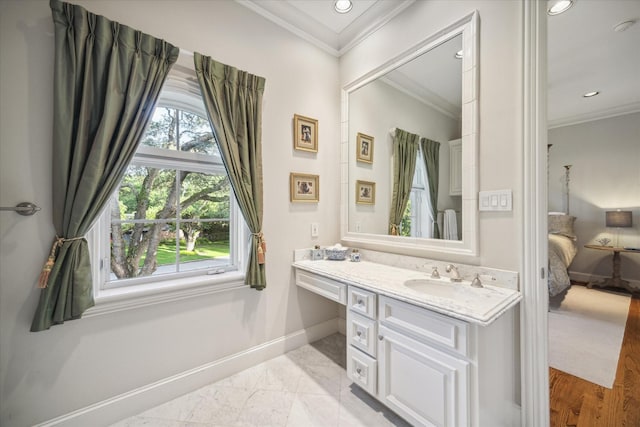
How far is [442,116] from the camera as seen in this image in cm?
178

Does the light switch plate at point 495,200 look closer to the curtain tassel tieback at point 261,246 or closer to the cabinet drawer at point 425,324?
the cabinet drawer at point 425,324

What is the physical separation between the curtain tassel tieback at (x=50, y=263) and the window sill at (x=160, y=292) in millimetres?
254

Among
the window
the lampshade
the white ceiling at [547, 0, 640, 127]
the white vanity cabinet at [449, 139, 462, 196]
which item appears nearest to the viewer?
the white vanity cabinet at [449, 139, 462, 196]

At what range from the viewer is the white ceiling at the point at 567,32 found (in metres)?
2.02

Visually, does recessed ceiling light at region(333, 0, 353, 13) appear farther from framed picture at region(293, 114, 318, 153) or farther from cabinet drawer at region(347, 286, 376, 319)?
cabinet drawer at region(347, 286, 376, 319)

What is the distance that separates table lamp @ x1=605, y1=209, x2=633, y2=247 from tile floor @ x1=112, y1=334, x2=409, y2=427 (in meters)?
5.12

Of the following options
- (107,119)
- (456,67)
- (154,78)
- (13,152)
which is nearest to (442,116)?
(456,67)

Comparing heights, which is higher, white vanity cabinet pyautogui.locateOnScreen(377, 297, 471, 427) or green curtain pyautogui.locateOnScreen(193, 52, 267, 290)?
green curtain pyautogui.locateOnScreen(193, 52, 267, 290)

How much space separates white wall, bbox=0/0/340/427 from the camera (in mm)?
1242

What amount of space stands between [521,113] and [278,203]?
1.72m

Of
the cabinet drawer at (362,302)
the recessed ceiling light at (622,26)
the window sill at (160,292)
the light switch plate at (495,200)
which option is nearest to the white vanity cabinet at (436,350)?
the cabinet drawer at (362,302)

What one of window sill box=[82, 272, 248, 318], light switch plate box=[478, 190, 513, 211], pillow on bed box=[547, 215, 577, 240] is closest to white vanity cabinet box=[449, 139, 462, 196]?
light switch plate box=[478, 190, 513, 211]

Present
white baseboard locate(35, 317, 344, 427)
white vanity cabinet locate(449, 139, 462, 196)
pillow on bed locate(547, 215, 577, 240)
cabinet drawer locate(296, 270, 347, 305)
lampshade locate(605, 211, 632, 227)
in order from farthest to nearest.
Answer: pillow on bed locate(547, 215, 577, 240)
lampshade locate(605, 211, 632, 227)
cabinet drawer locate(296, 270, 347, 305)
white vanity cabinet locate(449, 139, 462, 196)
white baseboard locate(35, 317, 344, 427)

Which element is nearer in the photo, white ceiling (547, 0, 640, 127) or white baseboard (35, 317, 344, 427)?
white baseboard (35, 317, 344, 427)
